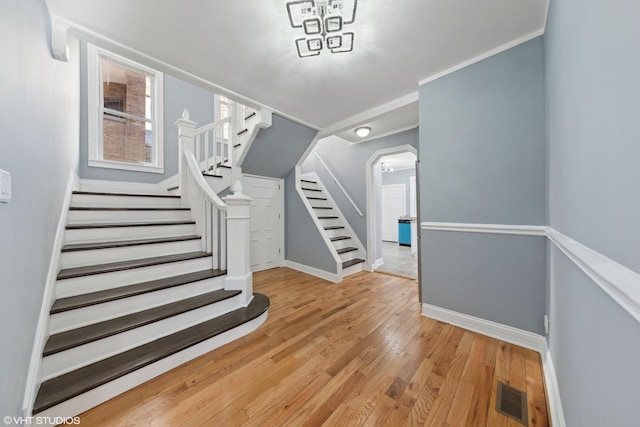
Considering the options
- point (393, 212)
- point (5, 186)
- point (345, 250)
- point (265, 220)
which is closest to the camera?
point (5, 186)

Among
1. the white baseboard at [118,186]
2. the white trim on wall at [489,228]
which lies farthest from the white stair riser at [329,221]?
the white baseboard at [118,186]

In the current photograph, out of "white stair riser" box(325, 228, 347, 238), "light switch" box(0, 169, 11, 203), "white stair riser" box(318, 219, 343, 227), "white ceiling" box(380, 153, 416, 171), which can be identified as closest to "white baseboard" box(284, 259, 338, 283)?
"white stair riser" box(325, 228, 347, 238)

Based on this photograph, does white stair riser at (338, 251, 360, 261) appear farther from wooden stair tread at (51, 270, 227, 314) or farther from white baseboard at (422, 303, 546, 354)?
wooden stair tread at (51, 270, 227, 314)

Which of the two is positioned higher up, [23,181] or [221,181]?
[221,181]

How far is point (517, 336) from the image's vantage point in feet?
5.64

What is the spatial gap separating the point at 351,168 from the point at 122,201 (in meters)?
3.40

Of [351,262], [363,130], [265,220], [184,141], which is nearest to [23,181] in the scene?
[184,141]

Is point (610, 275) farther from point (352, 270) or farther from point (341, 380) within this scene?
point (352, 270)

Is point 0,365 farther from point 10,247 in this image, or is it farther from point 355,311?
A: point 355,311

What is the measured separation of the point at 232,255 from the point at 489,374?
2.18 meters

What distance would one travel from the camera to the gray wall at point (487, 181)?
1.65 m

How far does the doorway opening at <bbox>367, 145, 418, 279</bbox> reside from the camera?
12.5 feet

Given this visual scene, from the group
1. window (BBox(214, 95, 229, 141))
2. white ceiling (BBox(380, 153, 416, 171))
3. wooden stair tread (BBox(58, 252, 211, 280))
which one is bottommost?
wooden stair tread (BBox(58, 252, 211, 280))

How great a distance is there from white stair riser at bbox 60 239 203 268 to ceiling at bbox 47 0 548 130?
5.49ft
